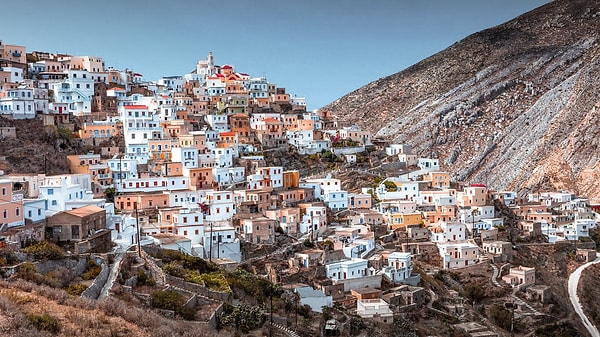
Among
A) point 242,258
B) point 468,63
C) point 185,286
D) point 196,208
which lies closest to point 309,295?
point 242,258

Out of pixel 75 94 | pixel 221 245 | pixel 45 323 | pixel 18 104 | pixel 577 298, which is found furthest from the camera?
pixel 75 94

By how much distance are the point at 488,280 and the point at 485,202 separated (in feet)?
31.8

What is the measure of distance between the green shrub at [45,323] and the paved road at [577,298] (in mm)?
31549

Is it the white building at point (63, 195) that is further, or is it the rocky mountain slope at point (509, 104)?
the rocky mountain slope at point (509, 104)

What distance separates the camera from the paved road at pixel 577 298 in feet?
121

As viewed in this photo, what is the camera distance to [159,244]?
91.8ft

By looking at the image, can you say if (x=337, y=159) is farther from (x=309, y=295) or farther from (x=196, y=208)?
(x=309, y=295)

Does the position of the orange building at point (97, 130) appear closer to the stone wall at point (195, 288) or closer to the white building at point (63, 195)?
the white building at point (63, 195)

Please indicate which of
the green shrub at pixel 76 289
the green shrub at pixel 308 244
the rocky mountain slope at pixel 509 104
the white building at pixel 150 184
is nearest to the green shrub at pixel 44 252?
the green shrub at pixel 76 289

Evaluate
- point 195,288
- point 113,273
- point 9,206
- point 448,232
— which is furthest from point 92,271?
point 448,232

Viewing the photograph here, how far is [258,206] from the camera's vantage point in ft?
124

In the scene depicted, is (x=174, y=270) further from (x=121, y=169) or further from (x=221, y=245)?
(x=121, y=169)

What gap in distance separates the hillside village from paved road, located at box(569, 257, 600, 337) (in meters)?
1.73

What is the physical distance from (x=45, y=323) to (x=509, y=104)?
80.6 metres
